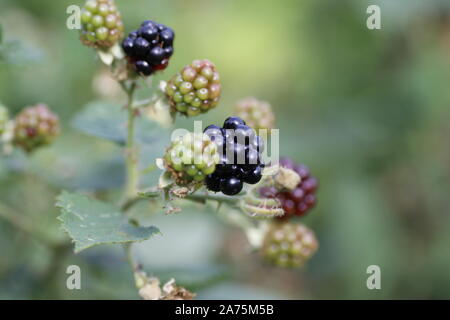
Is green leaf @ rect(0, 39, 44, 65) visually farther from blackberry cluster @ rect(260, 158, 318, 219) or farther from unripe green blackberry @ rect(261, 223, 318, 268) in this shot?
unripe green blackberry @ rect(261, 223, 318, 268)

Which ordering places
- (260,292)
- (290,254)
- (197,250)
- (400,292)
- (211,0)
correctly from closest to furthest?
(290,254), (260,292), (197,250), (400,292), (211,0)

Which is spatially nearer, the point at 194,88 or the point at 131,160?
the point at 194,88

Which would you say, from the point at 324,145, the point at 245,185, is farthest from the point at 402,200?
the point at 245,185

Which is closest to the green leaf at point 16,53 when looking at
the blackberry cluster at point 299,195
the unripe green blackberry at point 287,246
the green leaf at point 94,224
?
the green leaf at point 94,224

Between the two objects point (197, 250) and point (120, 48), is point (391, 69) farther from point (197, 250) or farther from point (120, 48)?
point (120, 48)

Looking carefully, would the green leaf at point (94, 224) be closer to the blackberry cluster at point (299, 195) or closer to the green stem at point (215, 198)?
the green stem at point (215, 198)

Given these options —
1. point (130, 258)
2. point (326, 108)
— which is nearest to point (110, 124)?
point (130, 258)

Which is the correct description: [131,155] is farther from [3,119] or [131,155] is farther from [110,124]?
[3,119]
